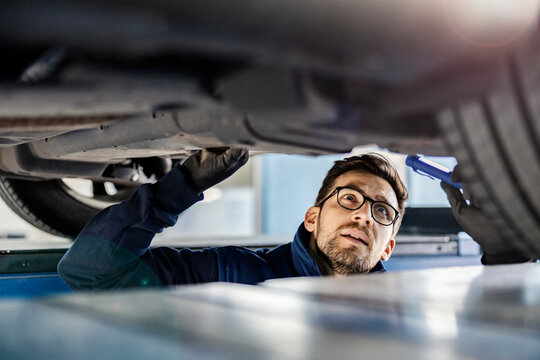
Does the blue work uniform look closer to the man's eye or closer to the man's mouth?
the man's mouth

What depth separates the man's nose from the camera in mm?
1462

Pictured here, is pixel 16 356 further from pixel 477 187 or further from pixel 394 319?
pixel 477 187

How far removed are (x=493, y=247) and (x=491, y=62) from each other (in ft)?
2.68

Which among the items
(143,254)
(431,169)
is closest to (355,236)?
(431,169)

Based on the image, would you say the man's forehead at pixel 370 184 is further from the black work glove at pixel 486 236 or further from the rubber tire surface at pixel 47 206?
the rubber tire surface at pixel 47 206

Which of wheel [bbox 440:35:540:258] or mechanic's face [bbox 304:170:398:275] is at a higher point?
wheel [bbox 440:35:540:258]

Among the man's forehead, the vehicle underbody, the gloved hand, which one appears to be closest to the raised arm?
Answer: the gloved hand

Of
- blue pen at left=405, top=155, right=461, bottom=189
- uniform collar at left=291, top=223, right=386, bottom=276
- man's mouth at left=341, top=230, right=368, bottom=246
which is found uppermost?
blue pen at left=405, top=155, right=461, bottom=189

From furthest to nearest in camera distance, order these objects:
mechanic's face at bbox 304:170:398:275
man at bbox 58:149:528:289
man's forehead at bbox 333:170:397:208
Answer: man's forehead at bbox 333:170:397:208, mechanic's face at bbox 304:170:398:275, man at bbox 58:149:528:289

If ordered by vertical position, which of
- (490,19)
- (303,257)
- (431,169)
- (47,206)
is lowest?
(303,257)

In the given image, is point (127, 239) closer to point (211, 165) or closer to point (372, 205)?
point (211, 165)

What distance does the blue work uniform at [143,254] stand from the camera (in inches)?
52.3

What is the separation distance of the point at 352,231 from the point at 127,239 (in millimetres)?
567

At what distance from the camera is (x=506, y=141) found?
54 centimetres
